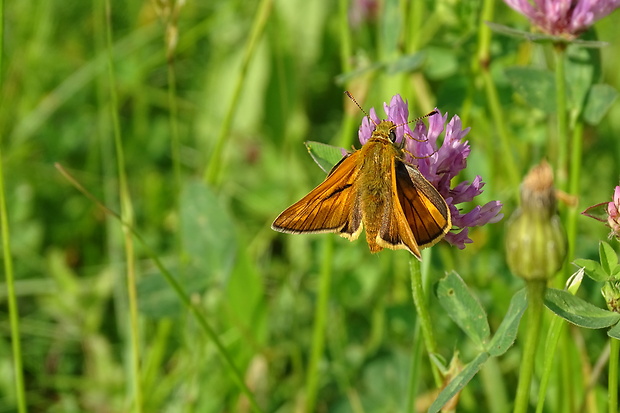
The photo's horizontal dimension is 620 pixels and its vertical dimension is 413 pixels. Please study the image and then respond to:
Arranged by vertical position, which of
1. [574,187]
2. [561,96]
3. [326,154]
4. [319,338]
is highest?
[326,154]

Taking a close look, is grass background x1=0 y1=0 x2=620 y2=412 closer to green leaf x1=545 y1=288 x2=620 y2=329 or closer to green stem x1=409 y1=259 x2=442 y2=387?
green stem x1=409 y1=259 x2=442 y2=387

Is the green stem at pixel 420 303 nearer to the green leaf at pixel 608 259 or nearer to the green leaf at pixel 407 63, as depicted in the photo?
the green leaf at pixel 608 259

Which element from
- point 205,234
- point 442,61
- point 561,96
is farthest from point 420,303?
point 442,61

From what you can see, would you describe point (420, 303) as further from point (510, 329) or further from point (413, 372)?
point (413, 372)


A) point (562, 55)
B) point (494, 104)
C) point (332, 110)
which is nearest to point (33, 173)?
point (332, 110)

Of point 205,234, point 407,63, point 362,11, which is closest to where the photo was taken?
point 407,63

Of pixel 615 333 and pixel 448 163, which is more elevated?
pixel 448 163
